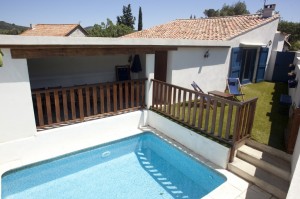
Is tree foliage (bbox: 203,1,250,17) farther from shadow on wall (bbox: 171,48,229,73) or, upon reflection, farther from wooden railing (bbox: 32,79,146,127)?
wooden railing (bbox: 32,79,146,127)

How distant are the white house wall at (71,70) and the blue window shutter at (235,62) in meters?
5.54

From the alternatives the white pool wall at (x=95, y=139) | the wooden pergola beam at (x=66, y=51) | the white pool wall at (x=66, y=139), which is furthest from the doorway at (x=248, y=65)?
the white pool wall at (x=66, y=139)

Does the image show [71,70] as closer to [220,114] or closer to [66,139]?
[66,139]

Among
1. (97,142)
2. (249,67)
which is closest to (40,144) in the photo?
(97,142)

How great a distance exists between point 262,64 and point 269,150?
10766 millimetres

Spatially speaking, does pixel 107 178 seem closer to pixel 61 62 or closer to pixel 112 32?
pixel 61 62

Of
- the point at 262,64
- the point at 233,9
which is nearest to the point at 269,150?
the point at 262,64

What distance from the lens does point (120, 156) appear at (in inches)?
287

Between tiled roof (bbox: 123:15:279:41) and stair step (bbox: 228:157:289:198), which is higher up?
tiled roof (bbox: 123:15:279:41)

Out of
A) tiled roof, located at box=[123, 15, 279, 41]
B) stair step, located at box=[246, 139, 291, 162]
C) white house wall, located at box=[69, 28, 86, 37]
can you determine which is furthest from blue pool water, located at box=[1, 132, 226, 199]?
white house wall, located at box=[69, 28, 86, 37]

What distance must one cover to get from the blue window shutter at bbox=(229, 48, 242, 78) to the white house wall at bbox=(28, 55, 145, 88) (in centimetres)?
554

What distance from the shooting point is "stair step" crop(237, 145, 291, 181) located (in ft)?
17.3

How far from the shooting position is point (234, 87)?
11195 millimetres

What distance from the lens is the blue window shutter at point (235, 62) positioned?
12425 mm
